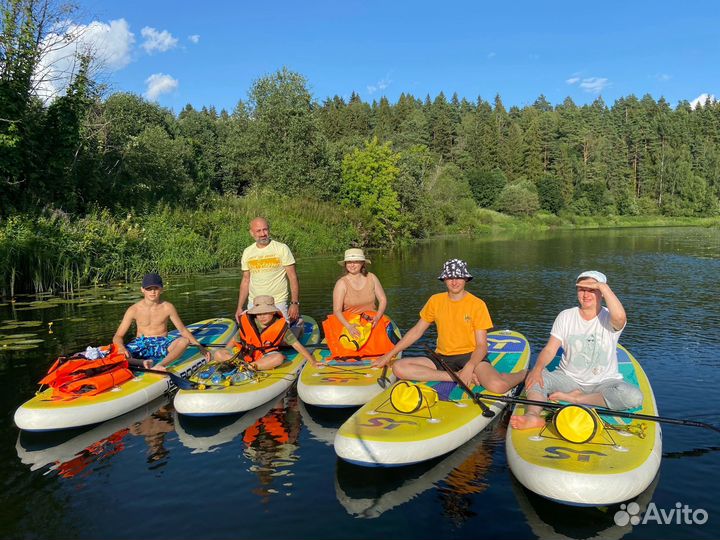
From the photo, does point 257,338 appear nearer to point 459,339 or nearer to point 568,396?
point 459,339

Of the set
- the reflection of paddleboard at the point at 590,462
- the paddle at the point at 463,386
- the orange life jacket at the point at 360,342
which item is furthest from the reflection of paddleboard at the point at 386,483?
the orange life jacket at the point at 360,342

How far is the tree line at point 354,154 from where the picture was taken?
21.4 meters

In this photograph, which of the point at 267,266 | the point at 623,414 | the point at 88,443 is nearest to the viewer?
the point at 623,414

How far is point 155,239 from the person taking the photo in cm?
2161

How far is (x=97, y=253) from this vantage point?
1842 cm

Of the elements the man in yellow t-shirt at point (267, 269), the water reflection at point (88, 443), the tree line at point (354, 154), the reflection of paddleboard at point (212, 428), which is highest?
the tree line at point (354, 154)

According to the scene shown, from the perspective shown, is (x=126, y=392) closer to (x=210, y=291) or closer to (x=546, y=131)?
(x=210, y=291)

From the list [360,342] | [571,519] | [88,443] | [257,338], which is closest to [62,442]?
[88,443]

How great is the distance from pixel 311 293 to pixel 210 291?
3156 millimetres

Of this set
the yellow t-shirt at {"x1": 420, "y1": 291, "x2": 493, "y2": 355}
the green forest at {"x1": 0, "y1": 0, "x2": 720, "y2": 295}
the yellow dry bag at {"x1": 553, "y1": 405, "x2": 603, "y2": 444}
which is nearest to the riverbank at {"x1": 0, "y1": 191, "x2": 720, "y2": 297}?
the green forest at {"x1": 0, "y1": 0, "x2": 720, "y2": 295}

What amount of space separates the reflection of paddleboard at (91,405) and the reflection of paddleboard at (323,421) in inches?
78.4

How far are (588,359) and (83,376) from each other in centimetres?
596

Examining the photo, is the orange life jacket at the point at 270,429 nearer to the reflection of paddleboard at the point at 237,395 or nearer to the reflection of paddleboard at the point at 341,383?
the reflection of paddleboard at the point at 237,395

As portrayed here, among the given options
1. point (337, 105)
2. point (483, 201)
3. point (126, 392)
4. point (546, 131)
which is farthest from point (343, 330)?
point (337, 105)
